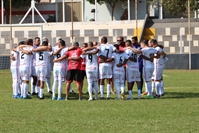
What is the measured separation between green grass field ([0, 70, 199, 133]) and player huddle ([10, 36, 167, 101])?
2.09ft

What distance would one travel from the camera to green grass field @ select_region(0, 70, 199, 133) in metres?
14.0

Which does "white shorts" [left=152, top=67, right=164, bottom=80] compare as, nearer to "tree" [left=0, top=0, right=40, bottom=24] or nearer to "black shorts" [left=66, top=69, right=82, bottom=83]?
"black shorts" [left=66, top=69, right=82, bottom=83]

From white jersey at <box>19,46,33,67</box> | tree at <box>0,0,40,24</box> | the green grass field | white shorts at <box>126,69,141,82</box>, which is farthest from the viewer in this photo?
tree at <box>0,0,40,24</box>

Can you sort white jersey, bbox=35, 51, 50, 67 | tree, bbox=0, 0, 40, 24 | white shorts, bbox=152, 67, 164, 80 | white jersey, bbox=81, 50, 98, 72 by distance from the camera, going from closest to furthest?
white jersey, bbox=81, 50, 98, 72 < white jersey, bbox=35, 51, 50, 67 < white shorts, bbox=152, 67, 164, 80 < tree, bbox=0, 0, 40, 24

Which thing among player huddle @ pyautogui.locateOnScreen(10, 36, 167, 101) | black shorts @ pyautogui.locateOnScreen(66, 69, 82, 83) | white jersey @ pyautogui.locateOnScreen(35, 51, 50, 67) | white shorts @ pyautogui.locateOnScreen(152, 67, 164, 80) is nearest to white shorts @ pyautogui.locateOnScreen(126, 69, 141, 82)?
player huddle @ pyautogui.locateOnScreen(10, 36, 167, 101)

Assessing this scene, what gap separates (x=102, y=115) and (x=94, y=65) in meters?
5.22

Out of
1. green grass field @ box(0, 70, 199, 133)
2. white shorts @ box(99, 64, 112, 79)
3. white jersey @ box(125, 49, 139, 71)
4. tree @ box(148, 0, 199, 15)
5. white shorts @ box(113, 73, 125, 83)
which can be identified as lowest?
green grass field @ box(0, 70, 199, 133)

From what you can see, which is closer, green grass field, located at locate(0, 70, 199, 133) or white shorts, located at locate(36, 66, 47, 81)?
green grass field, located at locate(0, 70, 199, 133)

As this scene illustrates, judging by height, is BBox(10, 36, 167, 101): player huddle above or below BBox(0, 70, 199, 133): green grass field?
above

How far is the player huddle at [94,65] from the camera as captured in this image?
2139cm

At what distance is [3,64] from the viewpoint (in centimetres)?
4147

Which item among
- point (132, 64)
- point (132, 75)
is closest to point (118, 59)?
point (132, 64)

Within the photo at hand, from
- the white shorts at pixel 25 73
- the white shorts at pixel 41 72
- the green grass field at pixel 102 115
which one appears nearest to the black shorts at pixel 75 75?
the green grass field at pixel 102 115

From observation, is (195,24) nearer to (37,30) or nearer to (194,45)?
(194,45)
